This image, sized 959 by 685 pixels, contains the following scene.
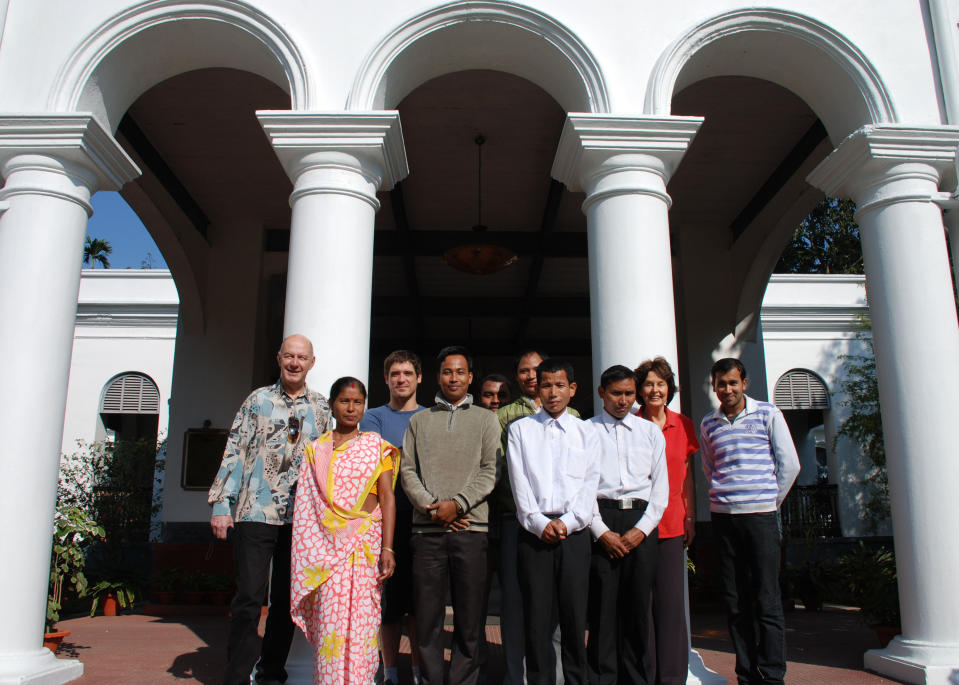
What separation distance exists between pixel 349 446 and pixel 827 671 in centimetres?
351

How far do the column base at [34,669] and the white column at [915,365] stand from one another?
491cm

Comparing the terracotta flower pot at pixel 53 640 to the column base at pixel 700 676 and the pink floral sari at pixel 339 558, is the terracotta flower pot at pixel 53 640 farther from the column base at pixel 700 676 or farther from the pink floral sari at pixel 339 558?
the column base at pixel 700 676

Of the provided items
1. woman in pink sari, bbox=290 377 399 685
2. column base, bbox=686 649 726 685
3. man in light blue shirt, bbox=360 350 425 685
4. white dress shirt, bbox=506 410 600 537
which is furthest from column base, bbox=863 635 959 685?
woman in pink sari, bbox=290 377 399 685

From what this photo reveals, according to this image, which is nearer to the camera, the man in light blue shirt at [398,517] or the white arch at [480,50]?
the man in light blue shirt at [398,517]

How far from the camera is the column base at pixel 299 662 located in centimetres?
423

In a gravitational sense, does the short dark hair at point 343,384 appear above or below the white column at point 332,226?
below

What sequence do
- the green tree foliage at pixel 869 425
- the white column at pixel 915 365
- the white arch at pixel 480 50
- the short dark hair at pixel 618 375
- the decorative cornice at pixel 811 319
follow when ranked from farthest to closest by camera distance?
the decorative cornice at pixel 811 319 → the green tree foliage at pixel 869 425 → the white arch at pixel 480 50 → the white column at pixel 915 365 → the short dark hair at pixel 618 375

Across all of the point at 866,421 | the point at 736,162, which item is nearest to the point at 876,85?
the point at 736,162

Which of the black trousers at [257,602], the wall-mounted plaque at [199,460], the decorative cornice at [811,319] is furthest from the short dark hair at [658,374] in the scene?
the decorative cornice at [811,319]

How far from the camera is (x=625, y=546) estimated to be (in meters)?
3.68

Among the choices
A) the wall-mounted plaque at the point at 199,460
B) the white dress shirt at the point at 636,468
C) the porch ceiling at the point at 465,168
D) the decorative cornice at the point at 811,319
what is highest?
the decorative cornice at the point at 811,319

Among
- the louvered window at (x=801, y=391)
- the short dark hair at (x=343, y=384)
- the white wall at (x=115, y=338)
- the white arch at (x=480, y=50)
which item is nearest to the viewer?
the short dark hair at (x=343, y=384)

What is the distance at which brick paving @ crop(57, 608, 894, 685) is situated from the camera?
15.7ft

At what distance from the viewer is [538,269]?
461 inches
